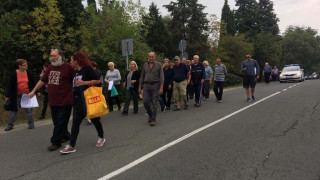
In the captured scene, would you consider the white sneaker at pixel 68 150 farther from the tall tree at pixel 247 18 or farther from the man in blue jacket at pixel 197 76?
the tall tree at pixel 247 18

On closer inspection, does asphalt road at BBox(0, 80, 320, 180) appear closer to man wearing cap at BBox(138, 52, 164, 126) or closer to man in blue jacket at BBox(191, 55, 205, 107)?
man wearing cap at BBox(138, 52, 164, 126)

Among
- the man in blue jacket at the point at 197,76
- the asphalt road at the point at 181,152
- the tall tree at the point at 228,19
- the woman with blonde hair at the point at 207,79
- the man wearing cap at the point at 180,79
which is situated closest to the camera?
the asphalt road at the point at 181,152

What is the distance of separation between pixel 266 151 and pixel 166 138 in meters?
2.00

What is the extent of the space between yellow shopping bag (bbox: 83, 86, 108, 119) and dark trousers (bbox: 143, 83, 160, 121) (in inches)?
98.9

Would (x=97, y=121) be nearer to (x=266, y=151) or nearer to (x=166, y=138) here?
(x=166, y=138)

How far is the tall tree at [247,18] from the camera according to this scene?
5772 cm

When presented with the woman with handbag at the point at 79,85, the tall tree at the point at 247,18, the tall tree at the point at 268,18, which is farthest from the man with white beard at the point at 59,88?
the tall tree at the point at 268,18

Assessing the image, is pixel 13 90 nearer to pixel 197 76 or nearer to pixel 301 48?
pixel 197 76

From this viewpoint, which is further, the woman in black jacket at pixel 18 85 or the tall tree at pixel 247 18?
the tall tree at pixel 247 18

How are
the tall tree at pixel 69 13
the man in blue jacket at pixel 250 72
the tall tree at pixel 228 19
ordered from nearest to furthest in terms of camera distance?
the man in blue jacket at pixel 250 72
the tall tree at pixel 69 13
the tall tree at pixel 228 19

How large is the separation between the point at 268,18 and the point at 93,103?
66335 mm

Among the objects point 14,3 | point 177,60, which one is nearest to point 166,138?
point 177,60

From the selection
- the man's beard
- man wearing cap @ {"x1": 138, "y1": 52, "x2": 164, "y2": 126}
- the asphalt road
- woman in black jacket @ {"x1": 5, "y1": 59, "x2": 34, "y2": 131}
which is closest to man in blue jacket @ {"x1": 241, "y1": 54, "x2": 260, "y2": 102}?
the asphalt road

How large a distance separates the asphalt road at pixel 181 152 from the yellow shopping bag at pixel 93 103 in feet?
2.35
